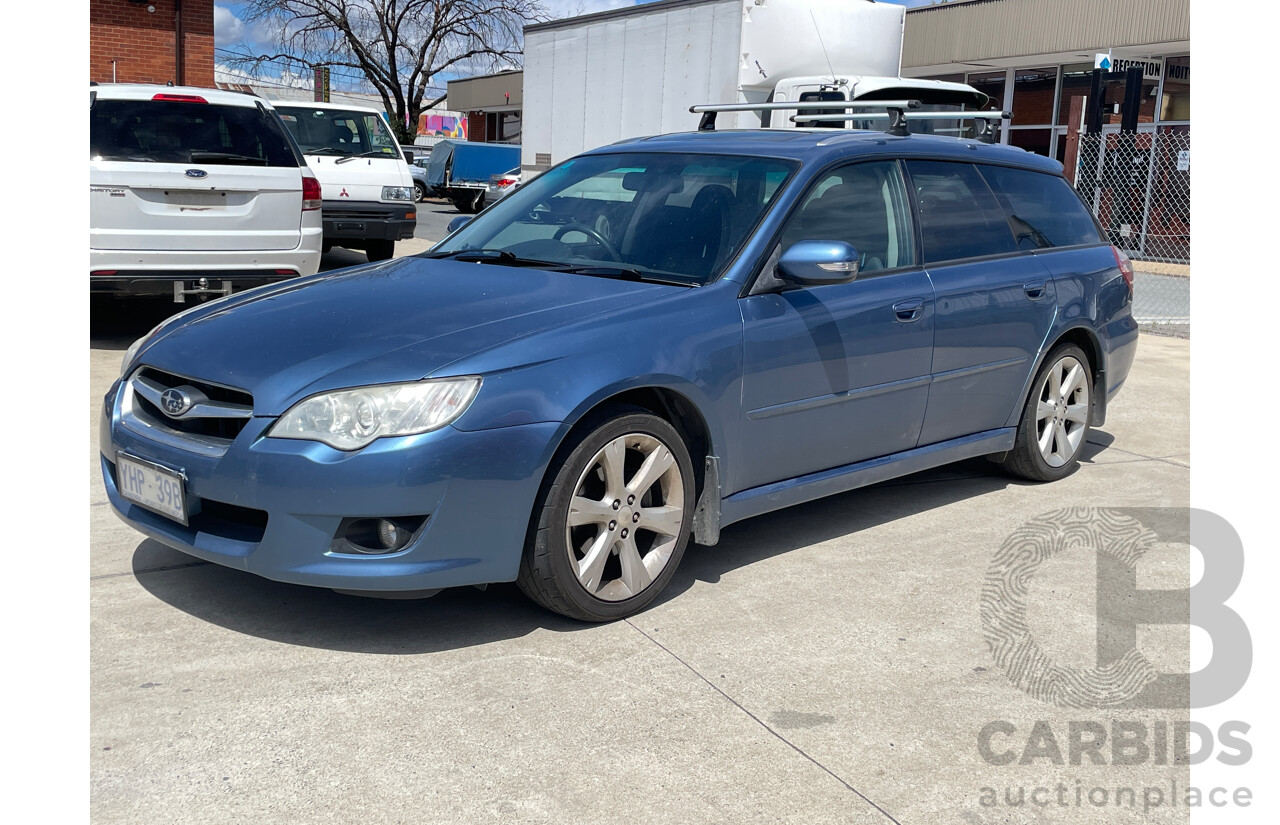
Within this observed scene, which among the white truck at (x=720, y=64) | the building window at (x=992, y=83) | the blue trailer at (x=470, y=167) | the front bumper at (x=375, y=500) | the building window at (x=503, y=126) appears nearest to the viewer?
the front bumper at (x=375, y=500)

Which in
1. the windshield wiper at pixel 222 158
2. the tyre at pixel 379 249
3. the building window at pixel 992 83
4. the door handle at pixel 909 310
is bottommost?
the door handle at pixel 909 310

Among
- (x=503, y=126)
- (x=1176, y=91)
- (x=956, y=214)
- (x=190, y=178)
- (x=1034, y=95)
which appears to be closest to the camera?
(x=956, y=214)

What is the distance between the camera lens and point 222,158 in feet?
28.2

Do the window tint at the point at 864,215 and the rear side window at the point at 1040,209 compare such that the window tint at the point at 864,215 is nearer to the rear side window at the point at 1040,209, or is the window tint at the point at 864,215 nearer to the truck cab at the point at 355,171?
the rear side window at the point at 1040,209

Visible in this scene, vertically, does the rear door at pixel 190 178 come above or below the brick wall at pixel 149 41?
below

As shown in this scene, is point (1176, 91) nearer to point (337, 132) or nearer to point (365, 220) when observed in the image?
point (337, 132)

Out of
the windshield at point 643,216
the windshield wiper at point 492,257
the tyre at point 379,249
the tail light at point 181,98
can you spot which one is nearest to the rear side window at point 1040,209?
the windshield at point 643,216

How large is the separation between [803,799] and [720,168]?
Result: 8.73 ft

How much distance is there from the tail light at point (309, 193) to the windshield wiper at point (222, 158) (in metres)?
0.32

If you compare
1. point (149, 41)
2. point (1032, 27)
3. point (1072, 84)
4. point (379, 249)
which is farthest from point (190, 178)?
point (1072, 84)

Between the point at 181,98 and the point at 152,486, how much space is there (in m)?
5.75

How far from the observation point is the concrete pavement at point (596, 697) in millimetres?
2893

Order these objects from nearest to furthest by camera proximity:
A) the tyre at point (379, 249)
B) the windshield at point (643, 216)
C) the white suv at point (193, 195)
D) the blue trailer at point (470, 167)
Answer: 1. the windshield at point (643, 216)
2. the white suv at point (193, 195)
3. the tyre at point (379, 249)
4. the blue trailer at point (470, 167)

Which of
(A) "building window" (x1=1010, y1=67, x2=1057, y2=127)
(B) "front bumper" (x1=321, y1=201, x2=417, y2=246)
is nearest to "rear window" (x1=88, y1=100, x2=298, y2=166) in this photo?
(B) "front bumper" (x1=321, y1=201, x2=417, y2=246)
